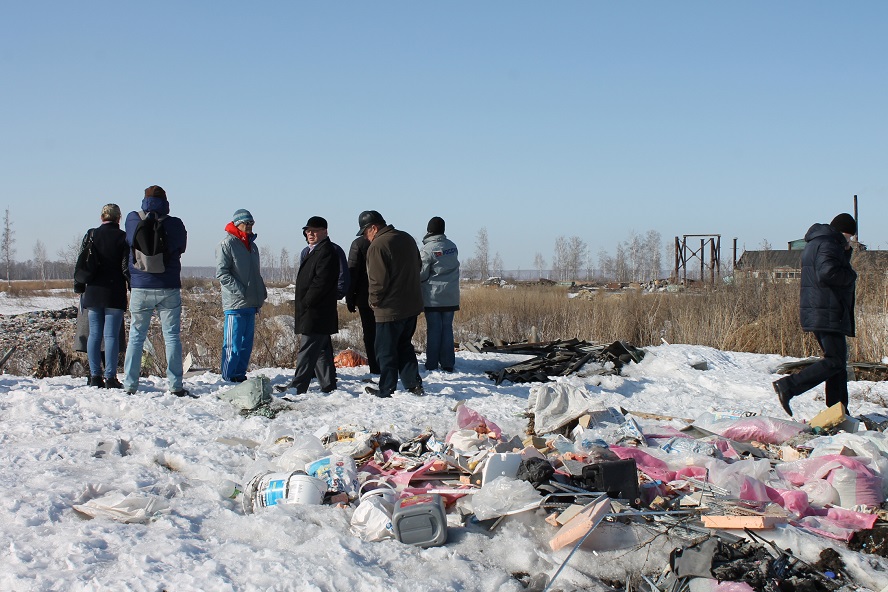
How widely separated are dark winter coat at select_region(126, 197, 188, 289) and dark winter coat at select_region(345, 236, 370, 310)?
183 centimetres

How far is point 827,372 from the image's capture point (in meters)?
6.20

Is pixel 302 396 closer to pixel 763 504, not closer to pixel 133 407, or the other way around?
pixel 133 407

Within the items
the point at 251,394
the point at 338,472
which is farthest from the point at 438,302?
the point at 338,472

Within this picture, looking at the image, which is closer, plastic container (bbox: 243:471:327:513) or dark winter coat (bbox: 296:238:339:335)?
Answer: plastic container (bbox: 243:471:327:513)

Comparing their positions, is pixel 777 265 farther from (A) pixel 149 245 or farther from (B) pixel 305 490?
(B) pixel 305 490

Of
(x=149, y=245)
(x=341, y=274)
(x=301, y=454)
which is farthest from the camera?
(x=341, y=274)

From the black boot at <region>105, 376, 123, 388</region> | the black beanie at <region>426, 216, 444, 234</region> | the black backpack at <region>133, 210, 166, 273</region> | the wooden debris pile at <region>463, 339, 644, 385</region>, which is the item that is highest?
the black beanie at <region>426, 216, 444, 234</region>

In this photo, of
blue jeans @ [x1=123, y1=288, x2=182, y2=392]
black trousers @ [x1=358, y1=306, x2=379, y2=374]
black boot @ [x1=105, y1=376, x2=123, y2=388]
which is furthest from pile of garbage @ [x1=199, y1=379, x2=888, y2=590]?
black trousers @ [x1=358, y1=306, x2=379, y2=374]

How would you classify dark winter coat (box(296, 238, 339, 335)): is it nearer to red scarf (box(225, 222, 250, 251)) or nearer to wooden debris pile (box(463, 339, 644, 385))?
red scarf (box(225, 222, 250, 251))

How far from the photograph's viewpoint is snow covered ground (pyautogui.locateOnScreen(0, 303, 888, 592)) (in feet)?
9.98

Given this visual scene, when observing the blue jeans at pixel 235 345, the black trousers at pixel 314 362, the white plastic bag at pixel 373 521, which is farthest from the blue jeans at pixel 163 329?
the white plastic bag at pixel 373 521

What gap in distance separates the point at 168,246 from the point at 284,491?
3.41m

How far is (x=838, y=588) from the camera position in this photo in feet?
10.5

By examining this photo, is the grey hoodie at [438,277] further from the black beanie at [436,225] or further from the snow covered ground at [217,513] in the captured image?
the snow covered ground at [217,513]
